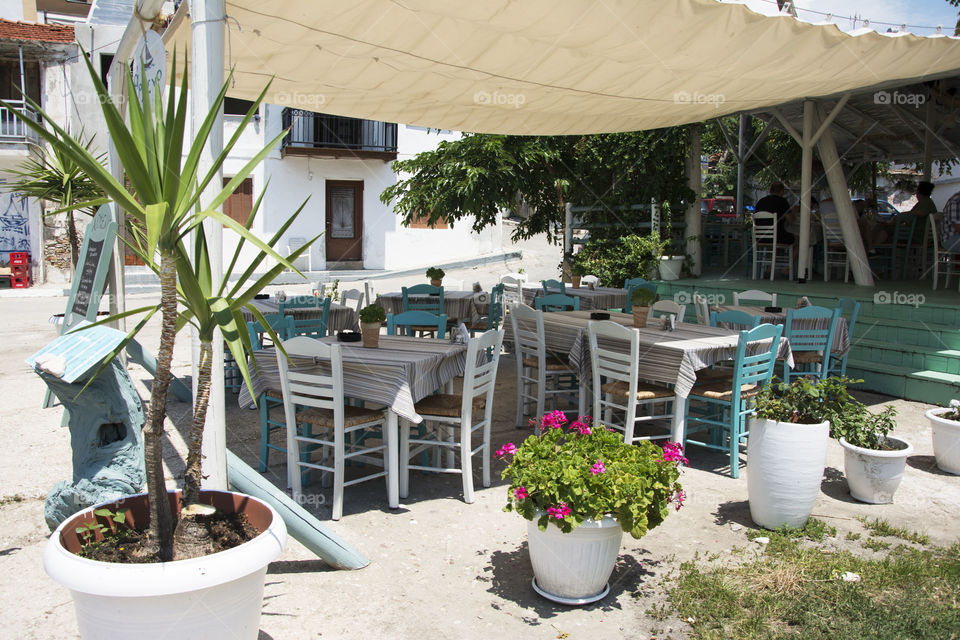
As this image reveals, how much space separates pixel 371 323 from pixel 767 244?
797 centimetres

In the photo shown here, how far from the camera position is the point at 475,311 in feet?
26.8

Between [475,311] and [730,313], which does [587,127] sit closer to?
[475,311]

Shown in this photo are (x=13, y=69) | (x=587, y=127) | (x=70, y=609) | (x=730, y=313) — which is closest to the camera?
(x=70, y=609)

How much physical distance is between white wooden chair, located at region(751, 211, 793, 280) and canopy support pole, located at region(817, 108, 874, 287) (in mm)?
1077

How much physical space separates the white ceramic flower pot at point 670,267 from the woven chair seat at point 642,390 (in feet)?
17.9

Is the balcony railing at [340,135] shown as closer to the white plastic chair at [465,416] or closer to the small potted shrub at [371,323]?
the small potted shrub at [371,323]

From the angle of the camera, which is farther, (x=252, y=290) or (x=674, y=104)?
(x=674, y=104)

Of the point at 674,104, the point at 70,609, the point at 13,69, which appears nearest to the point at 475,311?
the point at 674,104

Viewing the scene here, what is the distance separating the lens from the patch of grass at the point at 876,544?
3.42 metres

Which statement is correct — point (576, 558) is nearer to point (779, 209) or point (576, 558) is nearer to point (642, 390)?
point (642, 390)

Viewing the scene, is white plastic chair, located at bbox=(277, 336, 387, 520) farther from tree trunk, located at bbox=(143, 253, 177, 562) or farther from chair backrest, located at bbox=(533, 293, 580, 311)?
chair backrest, located at bbox=(533, 293, 580, 311)

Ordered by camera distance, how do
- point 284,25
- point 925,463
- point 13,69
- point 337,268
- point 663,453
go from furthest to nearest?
point 337,268
point 13,69
point 925,463
point 284,25
point 663,453

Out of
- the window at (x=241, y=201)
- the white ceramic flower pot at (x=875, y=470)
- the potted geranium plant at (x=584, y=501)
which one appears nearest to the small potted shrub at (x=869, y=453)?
the white ceramic flower pot at (x=875, y=470)

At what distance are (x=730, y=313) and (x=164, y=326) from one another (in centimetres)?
468
